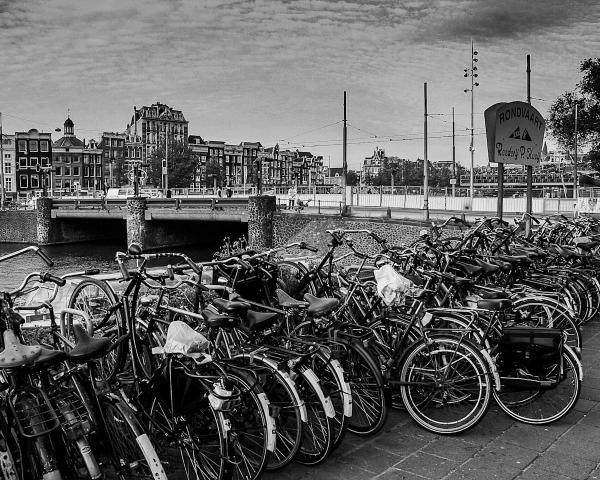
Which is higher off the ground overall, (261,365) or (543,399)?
(261,365)

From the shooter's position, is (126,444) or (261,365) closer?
(126,444)

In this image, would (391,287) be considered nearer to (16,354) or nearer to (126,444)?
(126,444)

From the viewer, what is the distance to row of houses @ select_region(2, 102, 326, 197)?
79.2m

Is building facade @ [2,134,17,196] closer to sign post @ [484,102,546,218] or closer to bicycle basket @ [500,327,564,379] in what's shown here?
sign post @ [484,102,546,218]

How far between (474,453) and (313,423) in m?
0.96

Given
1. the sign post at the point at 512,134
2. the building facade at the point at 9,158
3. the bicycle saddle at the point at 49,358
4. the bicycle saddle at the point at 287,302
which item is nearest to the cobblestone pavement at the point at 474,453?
the bicycle saddle at the point at 287,302

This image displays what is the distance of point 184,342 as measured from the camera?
3035mm

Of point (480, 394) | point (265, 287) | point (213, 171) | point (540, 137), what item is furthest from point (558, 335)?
point (213, 171)

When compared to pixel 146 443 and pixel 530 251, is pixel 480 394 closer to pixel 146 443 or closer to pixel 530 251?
pixel 146 443

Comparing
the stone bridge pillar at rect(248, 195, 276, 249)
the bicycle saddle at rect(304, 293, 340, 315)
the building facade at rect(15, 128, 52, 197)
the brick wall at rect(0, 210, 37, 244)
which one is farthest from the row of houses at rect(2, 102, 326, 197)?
the bicycle saddle at rect(304, 293, 340, 315)

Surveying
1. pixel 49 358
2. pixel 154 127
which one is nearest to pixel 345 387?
pixel 49 358

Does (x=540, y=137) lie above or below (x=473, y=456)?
above

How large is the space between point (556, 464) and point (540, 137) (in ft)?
23.1

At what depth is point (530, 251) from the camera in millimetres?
6391
